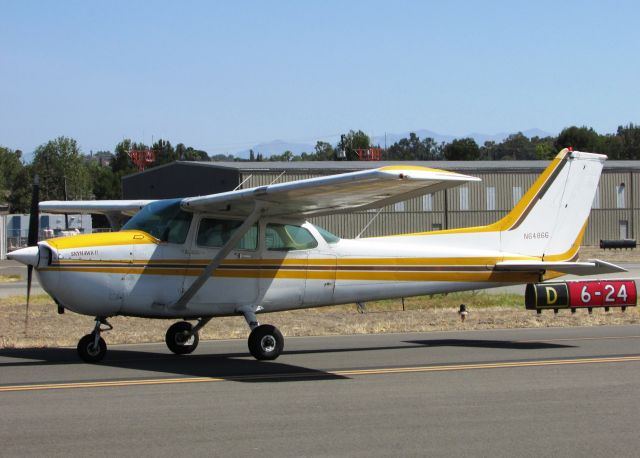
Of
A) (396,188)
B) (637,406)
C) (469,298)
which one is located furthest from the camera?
(469,298)

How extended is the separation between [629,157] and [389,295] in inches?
4889

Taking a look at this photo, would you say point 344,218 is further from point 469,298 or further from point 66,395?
point 66,395

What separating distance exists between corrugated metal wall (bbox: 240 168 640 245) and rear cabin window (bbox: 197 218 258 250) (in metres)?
39.3

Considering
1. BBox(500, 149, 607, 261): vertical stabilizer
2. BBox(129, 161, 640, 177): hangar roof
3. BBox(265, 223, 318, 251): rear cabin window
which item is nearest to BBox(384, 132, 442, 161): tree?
BBox(129, 161, 640, 177): hangar roof

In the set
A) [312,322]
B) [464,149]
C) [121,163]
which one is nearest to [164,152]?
[121,163]

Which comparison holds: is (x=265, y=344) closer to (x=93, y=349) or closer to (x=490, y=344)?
(x=93, y=349)

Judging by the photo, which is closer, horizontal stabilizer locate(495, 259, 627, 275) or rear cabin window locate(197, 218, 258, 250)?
rear cabin window locate(197, 218, 258, 250)

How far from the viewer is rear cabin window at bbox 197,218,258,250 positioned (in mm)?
12352

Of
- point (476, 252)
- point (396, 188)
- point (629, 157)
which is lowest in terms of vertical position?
point (476, 252)

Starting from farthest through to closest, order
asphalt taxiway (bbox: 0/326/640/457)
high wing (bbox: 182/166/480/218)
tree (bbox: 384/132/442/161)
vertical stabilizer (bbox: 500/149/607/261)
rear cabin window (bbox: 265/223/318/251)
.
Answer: tree (bbox: 384/132/442/161) < vertical stabilizer (bbox: 500/149/607/261) < rear cabin window (bbox: 265/223/318/251) < high wing (bbox: 182/166/480/218) < asphalt taxiway (bbox: 0/326/640/457)

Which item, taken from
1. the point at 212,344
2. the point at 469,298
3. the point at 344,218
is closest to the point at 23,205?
the point at 344,218

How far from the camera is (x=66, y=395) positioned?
9141 mm

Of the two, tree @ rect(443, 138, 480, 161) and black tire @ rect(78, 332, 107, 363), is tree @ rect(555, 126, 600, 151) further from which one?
black tire @ rect(78, 332, 107, 363)

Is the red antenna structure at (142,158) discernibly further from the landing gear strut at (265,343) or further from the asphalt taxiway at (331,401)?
the landing gear strut at (265,343)
